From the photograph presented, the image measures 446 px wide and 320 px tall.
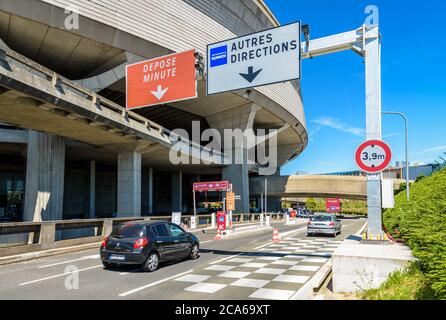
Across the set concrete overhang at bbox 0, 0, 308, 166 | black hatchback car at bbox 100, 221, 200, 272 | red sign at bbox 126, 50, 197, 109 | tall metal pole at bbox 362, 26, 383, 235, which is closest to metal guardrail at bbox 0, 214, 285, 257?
black hatchback car at bbox 100, 221, 200, 272

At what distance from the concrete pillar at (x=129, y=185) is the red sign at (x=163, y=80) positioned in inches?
539

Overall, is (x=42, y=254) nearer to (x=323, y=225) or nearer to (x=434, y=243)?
(x=434, y=243)

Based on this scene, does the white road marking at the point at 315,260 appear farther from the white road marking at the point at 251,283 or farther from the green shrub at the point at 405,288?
the green shrub at the point at 405,288

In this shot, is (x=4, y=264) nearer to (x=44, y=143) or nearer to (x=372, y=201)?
(x=372, y=201)

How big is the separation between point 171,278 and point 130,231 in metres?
2.20

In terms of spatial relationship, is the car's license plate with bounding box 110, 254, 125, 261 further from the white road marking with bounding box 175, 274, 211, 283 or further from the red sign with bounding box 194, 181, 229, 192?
the red sign with bounding box 194, 181, 229, 192

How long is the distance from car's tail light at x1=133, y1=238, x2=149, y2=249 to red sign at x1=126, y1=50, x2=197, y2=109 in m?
5.07

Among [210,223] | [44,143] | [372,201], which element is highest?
[44,143]

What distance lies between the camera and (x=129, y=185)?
27.6 meters

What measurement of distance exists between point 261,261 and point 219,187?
22095 mm

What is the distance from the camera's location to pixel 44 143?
83.0ft

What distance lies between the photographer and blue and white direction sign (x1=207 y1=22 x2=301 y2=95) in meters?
10.1

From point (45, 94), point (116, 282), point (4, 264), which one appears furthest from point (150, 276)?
point (45, 94)
